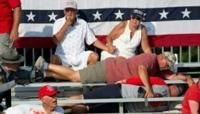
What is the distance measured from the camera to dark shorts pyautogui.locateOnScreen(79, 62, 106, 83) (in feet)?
29.0

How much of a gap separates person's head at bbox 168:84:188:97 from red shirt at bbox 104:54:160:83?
298mm

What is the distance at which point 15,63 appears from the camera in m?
7.76

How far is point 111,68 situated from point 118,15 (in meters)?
1.17

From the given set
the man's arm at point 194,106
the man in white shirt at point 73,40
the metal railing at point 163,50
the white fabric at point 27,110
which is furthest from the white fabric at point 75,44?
the white fabric at point 27,110

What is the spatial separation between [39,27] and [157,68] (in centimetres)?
181

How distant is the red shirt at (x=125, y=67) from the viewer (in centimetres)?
877

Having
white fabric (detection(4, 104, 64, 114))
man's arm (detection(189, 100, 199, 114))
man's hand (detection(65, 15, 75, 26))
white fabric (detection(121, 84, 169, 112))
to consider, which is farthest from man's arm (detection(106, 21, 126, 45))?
white fabric (detection(4, 104, 64, 114))

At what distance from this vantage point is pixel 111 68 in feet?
29.0

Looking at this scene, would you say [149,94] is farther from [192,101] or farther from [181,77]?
[192,101]

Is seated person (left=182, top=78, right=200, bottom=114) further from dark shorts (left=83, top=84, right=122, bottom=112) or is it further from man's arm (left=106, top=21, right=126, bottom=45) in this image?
man's arm (left=106, top=21, right=126, bottom=45)

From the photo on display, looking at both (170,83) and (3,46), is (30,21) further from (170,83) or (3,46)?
(170,83)

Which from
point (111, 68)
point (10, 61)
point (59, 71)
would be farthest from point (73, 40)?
point (10, 61)

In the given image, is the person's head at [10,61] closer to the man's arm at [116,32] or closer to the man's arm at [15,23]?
the man's arm at [15,23]

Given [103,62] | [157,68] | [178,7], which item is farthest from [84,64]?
[178,7]
